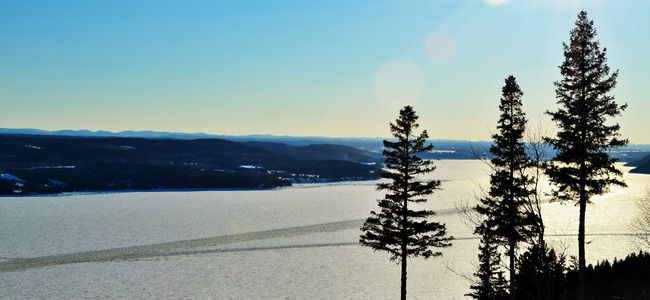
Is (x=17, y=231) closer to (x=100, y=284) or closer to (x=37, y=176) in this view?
(x=100, y=284)

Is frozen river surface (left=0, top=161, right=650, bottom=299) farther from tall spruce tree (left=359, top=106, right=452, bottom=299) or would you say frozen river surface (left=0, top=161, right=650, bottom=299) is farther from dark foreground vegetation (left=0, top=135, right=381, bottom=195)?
dark foreground vegetation (left=0, top=135, right=381, bottom=195)

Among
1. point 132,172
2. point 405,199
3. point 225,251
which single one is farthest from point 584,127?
point 132,172

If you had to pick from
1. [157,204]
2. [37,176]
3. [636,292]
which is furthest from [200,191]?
[636,292]

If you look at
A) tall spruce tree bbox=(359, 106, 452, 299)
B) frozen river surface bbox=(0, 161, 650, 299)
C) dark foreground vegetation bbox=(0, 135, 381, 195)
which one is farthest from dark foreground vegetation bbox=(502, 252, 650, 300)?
dark foreground vegetation bbox=(0, 135, 381, 195)

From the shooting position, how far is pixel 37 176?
414 feet

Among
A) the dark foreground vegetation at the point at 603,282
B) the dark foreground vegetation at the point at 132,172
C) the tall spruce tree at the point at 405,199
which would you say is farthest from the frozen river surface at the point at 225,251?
the dark foreground vegetation at the point at 132,172

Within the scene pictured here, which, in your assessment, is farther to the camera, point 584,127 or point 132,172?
point 132,172

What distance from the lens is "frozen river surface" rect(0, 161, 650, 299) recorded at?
37.6 m

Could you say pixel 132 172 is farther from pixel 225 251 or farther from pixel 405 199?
pixel 405 199

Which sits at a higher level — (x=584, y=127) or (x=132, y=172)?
(x=584, y=127)

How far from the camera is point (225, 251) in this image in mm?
52781

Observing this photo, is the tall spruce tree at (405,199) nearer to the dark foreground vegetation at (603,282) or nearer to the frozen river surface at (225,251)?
the dark foreground vegetation at (603,282)

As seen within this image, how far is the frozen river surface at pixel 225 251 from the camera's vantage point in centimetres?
3756

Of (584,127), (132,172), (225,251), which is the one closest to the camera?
(584,127)
